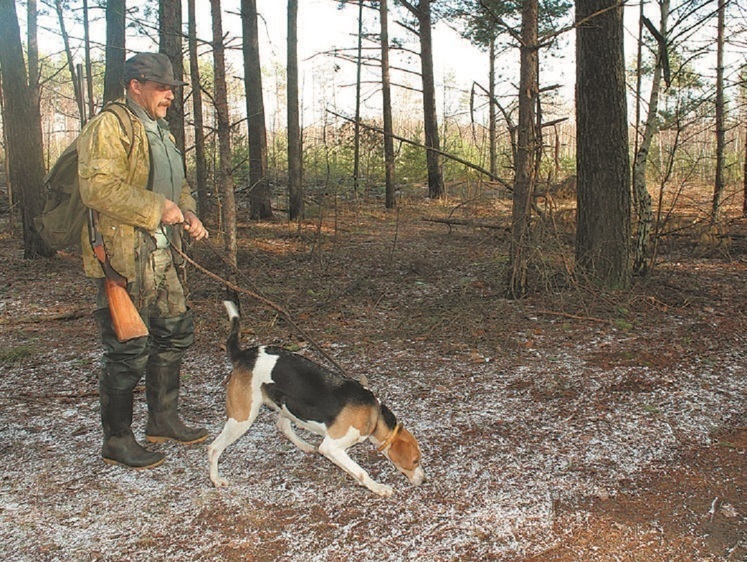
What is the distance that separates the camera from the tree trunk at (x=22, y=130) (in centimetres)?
1052

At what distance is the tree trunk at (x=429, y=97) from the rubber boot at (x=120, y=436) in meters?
14.8

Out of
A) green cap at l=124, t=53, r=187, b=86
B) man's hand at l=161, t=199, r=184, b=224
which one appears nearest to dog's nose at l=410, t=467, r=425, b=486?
man's hand at l=161, t=199, r=184, b=224

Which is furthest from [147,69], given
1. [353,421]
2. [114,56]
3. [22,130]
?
[22,130]

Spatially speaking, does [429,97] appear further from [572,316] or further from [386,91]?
[572,316]

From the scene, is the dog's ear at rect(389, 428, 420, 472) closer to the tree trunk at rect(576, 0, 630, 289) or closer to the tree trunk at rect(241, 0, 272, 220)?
the tree trunk at rect(576, 0, 630, 289)

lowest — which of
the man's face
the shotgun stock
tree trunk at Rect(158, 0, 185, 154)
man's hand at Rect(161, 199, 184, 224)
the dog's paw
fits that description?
the dog's paw

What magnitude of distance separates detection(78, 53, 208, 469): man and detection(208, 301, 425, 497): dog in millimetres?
594

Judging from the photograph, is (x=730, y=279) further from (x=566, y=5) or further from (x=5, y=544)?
(x=566, y=5)

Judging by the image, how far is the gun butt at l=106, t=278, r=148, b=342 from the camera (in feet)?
12.0

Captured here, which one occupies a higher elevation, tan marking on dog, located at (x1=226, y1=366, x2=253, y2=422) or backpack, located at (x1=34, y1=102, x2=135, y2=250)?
backpack, located at (x1=34, y1=102, x2=135, y2=250)

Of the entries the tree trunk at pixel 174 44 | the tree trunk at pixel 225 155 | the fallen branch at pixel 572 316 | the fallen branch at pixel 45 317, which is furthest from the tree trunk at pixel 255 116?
the fallen branch at pixel 572 316

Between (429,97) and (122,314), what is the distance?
16.8 m

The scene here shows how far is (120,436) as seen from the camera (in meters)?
3.93

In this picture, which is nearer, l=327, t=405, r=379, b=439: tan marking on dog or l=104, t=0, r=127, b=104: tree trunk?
l=327, t=405, r=379, b=439: tan marking on dog
